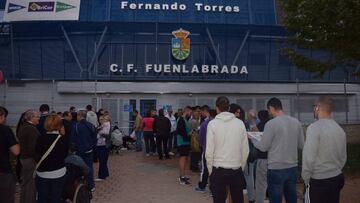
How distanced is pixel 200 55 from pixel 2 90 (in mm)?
13866

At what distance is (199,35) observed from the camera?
3450 cm

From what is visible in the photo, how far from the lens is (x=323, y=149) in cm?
531

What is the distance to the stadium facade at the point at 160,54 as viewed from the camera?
106ft

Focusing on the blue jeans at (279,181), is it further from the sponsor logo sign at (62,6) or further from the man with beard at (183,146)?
the sponsor logo sign at (62,6)

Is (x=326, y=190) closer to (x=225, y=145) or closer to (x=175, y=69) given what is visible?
(x=225, y=145)

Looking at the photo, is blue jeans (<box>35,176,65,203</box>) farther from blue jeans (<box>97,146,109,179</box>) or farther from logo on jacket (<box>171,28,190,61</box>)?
logo on jacket (<box>171,28,190,61</box>)

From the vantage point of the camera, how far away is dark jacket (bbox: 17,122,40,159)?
7.39 metres

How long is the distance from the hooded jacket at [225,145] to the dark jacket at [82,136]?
4673 millimetres

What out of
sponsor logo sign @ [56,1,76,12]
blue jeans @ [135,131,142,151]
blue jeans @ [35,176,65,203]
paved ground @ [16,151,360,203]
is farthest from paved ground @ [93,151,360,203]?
sponsor logo sign @ [56,1,76,12]

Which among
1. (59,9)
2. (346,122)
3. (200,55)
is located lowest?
(346,122)

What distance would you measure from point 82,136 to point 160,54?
2438 centimetres

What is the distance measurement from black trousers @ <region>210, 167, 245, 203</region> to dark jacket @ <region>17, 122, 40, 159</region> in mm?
2975

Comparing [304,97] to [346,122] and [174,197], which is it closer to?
[346,122]

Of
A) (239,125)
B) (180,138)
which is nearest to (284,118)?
(239,125)
